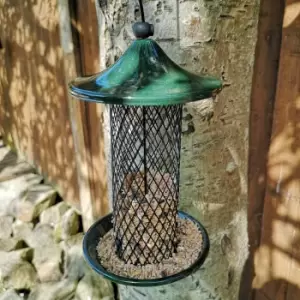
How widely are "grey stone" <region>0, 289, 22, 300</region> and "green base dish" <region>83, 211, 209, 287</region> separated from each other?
226 centimetres

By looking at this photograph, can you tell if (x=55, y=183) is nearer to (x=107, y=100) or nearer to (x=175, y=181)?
(x=175, y=181)

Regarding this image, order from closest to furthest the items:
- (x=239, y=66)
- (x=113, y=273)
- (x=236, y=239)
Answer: (x=113, y=273) → (x=239, y=66) → (x=236, y=239)

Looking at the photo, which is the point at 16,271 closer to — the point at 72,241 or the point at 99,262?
the point at 72,241

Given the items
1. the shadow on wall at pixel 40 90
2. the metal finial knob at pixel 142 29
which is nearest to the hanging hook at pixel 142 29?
the metal finial knob at pixel 142 29

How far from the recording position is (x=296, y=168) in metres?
1.69

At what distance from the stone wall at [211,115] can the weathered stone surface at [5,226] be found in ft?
8.29

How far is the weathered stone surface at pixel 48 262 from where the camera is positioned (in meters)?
3.35

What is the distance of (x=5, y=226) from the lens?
3877 mm

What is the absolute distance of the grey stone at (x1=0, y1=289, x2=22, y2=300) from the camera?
3.18 m

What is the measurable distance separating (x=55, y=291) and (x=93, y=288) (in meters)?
0.39

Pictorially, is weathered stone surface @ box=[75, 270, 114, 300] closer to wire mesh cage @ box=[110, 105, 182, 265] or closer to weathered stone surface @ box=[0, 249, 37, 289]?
weathered stone surface @ box=[0, 249, 37, 289]

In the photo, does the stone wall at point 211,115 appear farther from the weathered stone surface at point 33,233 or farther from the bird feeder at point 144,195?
the weathered stone surface at point 33,233

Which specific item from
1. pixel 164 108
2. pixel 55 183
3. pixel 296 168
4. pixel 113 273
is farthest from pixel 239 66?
pixel 55 183

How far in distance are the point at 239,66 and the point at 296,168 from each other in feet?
1.90
